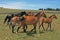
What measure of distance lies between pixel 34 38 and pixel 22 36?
2.46 ft

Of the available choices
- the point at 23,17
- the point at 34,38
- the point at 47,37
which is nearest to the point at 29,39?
the point at 34,38

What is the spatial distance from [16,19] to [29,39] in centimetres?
230

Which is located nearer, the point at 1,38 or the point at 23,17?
the point at 1,38

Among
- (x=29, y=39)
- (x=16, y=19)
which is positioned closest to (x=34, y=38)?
(x=29, y=39)

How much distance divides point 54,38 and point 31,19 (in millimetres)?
2181

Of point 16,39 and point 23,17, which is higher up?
point 23,17

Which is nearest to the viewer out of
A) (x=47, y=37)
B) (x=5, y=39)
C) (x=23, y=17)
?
(x=5, y=39)

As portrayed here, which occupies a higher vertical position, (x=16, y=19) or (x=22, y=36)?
(x=16, y=19)

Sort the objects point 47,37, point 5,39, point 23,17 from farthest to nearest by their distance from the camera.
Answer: point 23,17 → point 47,37 → point 5,39

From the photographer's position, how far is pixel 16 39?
11766mm

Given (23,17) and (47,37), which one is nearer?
(47,37)

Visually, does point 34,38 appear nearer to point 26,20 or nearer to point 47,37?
point 47,37

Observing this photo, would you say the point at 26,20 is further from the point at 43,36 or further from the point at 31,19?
the point at 43,36

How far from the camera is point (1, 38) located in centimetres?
1191
